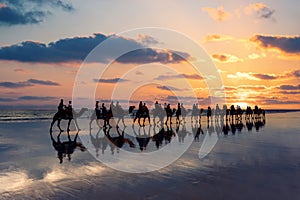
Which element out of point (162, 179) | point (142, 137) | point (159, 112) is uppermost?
point (159, 112)

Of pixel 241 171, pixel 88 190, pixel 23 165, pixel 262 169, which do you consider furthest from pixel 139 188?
pixel 23 165

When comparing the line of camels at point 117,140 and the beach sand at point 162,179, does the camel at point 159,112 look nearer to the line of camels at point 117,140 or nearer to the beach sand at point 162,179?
the line of camels at point 117,140

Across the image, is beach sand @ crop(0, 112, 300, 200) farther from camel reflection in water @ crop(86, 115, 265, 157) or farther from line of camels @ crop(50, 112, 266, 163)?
camel reflection in water @ crop(86, 115, 265, 157)

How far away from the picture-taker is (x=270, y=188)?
22.7ft

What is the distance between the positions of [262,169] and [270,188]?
2.28 m

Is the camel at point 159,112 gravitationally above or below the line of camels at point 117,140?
above

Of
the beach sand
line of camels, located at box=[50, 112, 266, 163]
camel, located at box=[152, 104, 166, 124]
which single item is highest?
camel, located at box=[152, 104, 166, 124]

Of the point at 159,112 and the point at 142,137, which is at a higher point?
the point at 159,112

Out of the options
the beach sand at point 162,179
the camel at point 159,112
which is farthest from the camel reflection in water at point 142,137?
the camel at point 159,112

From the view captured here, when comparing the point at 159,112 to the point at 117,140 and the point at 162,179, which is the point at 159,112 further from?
the point at 162,179

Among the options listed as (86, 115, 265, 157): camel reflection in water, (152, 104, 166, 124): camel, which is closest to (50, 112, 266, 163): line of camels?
(86, 115, 265, 157): camel reflection in water

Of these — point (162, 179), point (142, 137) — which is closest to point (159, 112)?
point (142, 137)

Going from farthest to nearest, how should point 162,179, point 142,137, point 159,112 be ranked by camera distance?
1. point 159,112
2. point 142,137
3. point 162,179

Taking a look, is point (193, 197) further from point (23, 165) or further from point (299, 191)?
point (23, 165)
